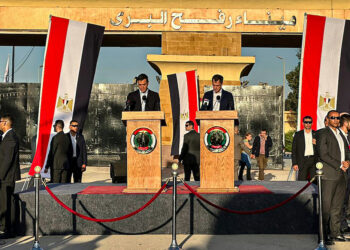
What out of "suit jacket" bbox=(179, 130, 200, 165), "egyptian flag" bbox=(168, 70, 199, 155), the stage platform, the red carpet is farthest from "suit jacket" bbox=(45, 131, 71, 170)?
"egyptian flag" bbox=(168, 70, 199, 155)

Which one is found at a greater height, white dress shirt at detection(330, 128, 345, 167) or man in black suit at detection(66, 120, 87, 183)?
white dress shirt at detection(330, 128, 345, 167)

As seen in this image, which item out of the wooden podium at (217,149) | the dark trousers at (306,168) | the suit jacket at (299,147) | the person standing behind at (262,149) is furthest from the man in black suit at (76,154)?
the person standing behind at (262,149)

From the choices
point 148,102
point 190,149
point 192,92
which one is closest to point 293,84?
point 192,92

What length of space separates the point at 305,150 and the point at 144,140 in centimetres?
394

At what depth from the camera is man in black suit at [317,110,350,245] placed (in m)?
7.25

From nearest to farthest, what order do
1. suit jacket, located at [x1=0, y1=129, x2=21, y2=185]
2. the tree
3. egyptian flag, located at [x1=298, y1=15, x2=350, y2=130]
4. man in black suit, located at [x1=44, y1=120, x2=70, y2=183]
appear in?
1. suit jacket, located at [x1=0, y1=129, x2=21, y2=185]
2. man in black suit, located at [x1=44, y1=120, x2=70, y2=183]
3. egyptian flag, located at [x1=298, y1=15, x2=350, y2=130]
4. the tree

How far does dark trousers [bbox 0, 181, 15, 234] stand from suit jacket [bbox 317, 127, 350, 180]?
441 cm

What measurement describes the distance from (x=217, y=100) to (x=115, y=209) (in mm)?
2358

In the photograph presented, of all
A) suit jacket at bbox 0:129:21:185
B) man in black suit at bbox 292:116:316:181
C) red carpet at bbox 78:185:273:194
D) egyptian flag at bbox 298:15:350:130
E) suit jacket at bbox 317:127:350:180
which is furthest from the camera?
egyptian flag at bbox 298:15:350:130

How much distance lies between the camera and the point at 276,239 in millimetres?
7496

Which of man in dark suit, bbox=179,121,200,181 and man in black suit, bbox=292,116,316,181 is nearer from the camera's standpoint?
man in black suit, bbox=292,116,316,181

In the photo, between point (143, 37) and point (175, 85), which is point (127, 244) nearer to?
point (175, 85)

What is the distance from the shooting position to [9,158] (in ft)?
24.7

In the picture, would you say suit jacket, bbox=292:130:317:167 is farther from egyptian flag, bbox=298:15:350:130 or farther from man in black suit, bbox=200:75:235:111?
man in black suit, bbox=200:75:235:111
